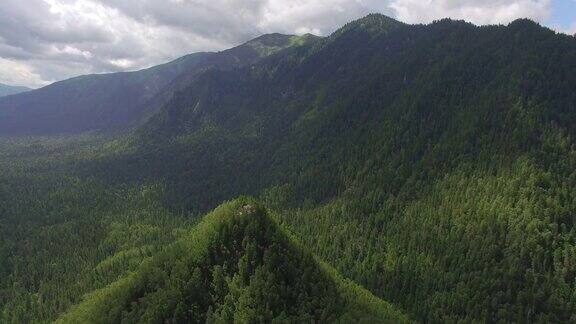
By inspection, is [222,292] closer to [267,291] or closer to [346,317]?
[267,291]

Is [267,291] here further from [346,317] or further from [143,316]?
[143,316]

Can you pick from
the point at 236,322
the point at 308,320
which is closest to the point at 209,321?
the point at 236,322

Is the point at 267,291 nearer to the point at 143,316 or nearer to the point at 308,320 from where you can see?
the point at 308,320

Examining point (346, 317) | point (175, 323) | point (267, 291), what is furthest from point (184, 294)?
point (346, 317)

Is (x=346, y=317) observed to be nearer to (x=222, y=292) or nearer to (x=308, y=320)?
(x=308, y=320)

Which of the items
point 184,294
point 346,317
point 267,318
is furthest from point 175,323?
point 346,317

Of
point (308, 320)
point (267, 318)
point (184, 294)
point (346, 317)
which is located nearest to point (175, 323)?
point (184, 294)
